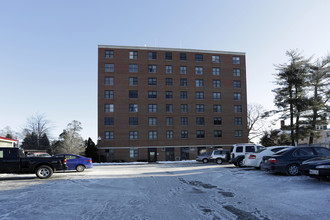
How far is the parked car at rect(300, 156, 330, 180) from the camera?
34.0 ft

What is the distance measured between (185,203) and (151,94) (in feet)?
152

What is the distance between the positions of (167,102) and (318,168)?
44279mm

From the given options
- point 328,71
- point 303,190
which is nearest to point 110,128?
point 328,71

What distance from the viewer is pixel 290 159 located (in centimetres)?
1377

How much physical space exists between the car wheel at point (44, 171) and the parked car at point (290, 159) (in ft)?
36.8

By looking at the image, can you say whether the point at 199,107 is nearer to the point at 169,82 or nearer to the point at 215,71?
the point at 169,82

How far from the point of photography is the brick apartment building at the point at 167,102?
171 ft

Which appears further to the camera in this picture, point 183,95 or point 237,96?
point 237,96

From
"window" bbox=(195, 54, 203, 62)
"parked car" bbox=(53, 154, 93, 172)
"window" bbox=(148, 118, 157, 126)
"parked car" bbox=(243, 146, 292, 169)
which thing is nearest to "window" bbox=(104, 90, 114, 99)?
"window" bbox=(148, 118, 157, 126)

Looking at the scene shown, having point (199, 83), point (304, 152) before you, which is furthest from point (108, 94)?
point (304, 152)

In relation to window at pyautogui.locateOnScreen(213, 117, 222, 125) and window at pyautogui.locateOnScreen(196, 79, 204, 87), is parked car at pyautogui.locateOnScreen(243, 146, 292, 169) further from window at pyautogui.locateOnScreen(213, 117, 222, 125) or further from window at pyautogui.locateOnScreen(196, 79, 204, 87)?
window at pyautogui.locateOnScreen(196, 79, 204, 87)

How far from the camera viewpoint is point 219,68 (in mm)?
57750

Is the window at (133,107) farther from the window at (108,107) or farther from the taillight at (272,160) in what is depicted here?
the taillight at (272,160)

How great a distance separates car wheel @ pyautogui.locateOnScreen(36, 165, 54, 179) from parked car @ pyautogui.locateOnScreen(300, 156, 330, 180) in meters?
12.3
